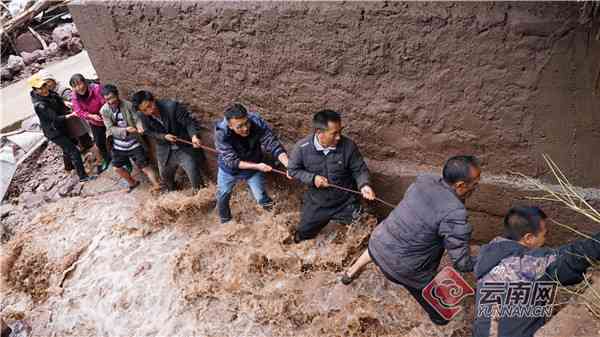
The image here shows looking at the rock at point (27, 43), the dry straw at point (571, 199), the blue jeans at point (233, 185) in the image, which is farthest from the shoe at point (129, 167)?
the rock at point (27, 43)

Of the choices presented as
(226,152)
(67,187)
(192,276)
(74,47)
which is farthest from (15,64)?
(192,276)

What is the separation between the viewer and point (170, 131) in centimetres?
446

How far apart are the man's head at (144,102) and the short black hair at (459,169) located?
287 cm

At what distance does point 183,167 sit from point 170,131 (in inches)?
17.4

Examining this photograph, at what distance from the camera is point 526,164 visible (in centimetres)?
306

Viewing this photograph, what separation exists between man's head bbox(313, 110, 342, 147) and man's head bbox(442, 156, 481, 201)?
92 centimetres

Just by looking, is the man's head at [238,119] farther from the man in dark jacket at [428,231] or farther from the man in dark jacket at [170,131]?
the man in dark jacket at [428,231]

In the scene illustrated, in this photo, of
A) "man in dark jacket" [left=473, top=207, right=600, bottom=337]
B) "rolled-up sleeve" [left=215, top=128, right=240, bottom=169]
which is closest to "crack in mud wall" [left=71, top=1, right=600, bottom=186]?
"rolled-up sleeve" [left=215, top=128, right=240, bottom=169]

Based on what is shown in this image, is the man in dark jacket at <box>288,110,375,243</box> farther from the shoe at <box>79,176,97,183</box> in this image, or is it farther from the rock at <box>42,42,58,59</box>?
the rock at <box>42,42,58,59</box>

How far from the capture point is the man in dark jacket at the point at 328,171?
10.6ft

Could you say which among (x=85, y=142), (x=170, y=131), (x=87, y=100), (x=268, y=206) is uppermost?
(x=87, y=100)

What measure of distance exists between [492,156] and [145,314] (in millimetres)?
3093

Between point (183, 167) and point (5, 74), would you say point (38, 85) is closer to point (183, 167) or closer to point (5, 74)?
point (183, 167)

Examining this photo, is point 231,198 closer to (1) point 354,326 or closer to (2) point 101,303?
(2) point 101,303
